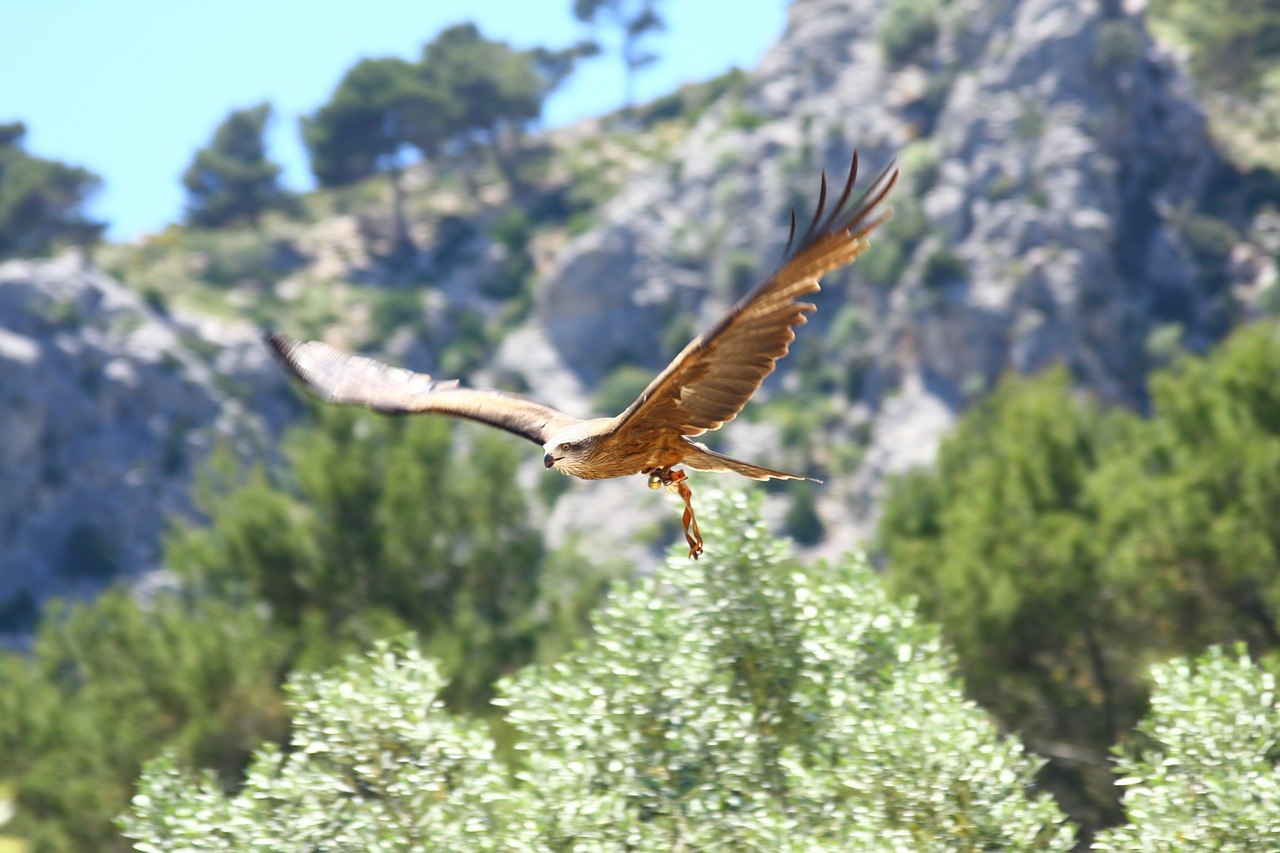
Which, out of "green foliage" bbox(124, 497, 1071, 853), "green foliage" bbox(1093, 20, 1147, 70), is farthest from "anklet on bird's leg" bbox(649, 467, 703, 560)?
"green foliage" bbox(1093, 20, 1147, 70)

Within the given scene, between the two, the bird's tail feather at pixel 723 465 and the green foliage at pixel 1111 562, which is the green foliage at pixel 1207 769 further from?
the green foliage at pixel 1111 562

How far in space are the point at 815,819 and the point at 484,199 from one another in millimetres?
79421

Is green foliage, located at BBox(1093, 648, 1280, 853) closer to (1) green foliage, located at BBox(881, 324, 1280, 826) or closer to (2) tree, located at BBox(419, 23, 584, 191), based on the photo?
(1) green foliage, located at BBox(881, 324, 1280, 826)

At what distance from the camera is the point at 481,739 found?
9812 mm

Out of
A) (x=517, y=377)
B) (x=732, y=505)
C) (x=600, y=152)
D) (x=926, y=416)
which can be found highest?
(x=600, y=152)

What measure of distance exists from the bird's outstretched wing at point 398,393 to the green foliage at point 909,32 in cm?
7181

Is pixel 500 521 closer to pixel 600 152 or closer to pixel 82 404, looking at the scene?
pixel 82 404

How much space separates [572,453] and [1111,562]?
48.5ft

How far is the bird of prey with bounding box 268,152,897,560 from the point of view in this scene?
16.7 ft

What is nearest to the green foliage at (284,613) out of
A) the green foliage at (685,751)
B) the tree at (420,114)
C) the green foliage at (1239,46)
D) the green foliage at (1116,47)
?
the green foliage at (685,751)

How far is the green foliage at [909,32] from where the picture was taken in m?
75.4

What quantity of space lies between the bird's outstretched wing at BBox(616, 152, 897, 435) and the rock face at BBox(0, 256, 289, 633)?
5864 centimetres

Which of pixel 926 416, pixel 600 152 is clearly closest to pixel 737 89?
pixel 600 152

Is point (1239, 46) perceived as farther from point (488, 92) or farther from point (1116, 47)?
point (488, 92)
